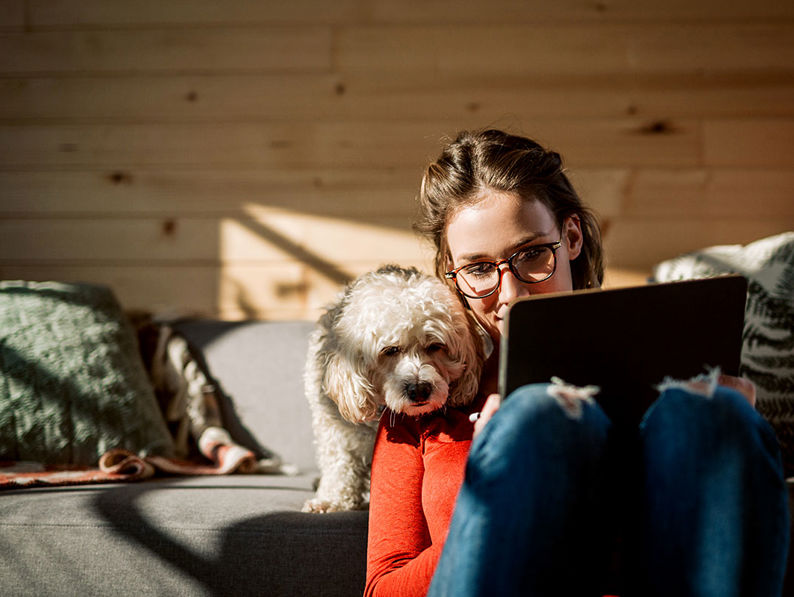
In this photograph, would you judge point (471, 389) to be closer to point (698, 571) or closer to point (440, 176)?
point (440, 176)

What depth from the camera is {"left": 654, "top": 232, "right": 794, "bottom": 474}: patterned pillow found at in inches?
62.6

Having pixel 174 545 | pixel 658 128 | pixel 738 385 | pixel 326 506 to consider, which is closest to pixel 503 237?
pixel 738 385

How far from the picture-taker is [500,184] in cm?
124

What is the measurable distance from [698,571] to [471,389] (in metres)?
0.57

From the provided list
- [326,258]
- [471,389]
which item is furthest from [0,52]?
[471,389]

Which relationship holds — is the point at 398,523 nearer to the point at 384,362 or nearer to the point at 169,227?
the point at 384,362

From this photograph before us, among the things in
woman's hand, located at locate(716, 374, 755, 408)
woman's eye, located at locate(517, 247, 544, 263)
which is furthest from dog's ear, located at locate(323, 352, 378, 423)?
woman's hand, located at locate(716, 374, 755, 408)

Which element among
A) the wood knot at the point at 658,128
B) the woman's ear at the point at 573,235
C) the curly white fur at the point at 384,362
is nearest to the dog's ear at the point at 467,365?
the curly white fur at the point at 384,362

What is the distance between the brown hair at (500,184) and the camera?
1251mm

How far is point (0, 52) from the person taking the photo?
7.61 feet

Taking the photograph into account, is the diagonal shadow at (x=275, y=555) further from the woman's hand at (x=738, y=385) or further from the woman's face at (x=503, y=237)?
the woman's hand at (x=738, y=385)

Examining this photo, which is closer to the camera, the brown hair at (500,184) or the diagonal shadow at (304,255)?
the brown hair at (500,184)

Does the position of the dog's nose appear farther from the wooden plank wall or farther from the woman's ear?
the wooden plank wall

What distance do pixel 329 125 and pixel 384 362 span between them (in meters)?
1.25
